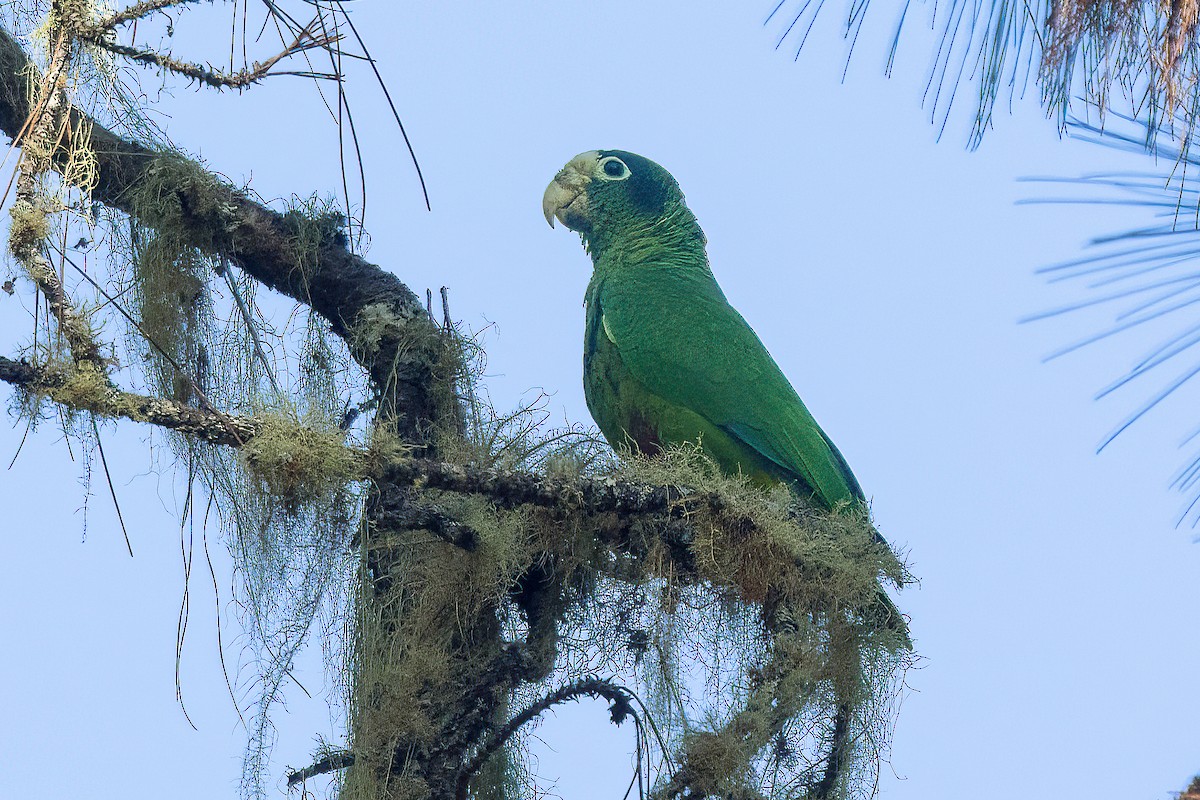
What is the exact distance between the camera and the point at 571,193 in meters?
5.09

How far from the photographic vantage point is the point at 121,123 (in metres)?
3.77

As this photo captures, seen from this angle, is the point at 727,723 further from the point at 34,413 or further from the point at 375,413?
the point at 34,413

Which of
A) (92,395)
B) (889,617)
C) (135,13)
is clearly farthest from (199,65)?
(889,617)

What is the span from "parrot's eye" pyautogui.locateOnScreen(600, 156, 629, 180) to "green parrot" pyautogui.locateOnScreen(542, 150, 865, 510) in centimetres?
5

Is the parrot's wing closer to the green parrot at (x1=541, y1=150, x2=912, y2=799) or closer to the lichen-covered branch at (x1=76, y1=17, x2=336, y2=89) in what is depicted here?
the green parrot at (x1=541, y1=150, x2=912, y2=799)

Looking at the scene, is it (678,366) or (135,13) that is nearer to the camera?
(135,13)

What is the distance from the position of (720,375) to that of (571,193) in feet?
3.76

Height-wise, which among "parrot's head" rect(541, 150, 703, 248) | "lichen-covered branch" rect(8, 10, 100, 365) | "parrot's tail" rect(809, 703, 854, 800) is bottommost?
"parrot's tail" rect(809, 703, 854, 800)

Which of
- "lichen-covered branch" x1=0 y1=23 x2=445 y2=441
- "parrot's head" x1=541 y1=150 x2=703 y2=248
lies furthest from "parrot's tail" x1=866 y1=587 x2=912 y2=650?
"parrot's head" x1=541 y1=150 x2=703 y2=248

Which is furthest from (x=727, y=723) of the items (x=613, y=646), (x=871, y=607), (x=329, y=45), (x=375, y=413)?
(x=329, y=45)

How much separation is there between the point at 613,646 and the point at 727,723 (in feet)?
1.21

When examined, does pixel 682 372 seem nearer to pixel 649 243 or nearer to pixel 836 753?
pixel 649 243

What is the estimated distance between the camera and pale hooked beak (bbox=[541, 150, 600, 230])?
5.06 meters

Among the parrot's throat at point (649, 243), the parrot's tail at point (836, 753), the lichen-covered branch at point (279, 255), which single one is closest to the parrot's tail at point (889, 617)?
the parrot's tail at point (836, 753)
